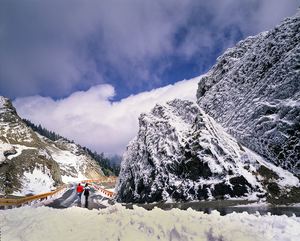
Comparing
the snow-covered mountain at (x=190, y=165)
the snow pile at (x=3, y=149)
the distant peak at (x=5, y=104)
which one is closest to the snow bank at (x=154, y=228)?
the snow-covered mountain at (x=190, y=165)

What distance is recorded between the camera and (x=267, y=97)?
38.5 metres

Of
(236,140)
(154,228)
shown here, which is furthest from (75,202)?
(154,228)

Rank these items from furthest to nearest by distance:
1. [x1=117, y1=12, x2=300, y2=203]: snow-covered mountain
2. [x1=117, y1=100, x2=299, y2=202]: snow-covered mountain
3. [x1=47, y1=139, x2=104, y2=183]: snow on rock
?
[x1=47, y1=139, x2=104, y2=183]: snow on rock, [x1=117, y1=12, x2=300, y2=203]: snow-covered mountain, [x1=117, y1=100, x2=299, y2=202]: snow-covered mountain

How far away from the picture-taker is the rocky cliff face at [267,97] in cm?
3412

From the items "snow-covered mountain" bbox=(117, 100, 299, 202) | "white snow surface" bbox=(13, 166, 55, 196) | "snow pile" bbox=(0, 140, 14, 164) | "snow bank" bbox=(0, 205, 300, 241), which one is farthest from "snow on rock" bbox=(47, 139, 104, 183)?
"snow bank" bbox=(0, 205, 300, 241)

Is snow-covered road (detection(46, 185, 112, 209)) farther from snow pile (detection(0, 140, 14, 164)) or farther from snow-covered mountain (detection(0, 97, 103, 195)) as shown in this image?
snow pile (detection(0, 140, 14, 164))

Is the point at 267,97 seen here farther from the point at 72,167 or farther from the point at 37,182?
the point at 72,167

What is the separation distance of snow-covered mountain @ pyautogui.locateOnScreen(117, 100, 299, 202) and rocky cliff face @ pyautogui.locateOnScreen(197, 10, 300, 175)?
7.42 ft

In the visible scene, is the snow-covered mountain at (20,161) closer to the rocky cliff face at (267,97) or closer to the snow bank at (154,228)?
the rocky cliff face at (267,97)

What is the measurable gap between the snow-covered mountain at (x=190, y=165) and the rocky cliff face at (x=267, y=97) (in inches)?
89.0

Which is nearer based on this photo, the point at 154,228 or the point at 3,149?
the point at 154,228

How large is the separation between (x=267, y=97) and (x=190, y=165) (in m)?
12.4

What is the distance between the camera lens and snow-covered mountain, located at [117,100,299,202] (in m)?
32.1

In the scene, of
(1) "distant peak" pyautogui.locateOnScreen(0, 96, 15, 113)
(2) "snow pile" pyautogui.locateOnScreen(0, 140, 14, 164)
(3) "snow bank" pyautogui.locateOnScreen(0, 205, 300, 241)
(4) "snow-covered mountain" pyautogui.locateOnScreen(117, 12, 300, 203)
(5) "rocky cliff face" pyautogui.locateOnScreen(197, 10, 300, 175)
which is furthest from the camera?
(1) "distant peak" pyautogui.locateOnScreen(0, 96, 15, 113)
